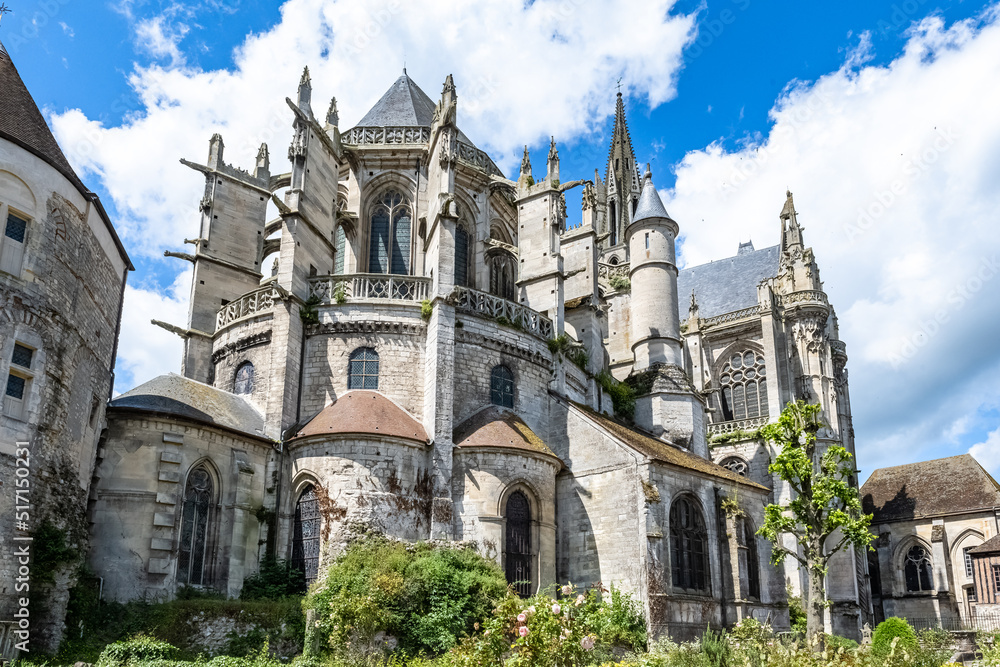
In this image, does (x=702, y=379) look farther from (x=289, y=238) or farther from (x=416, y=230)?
(x=289, y=238)

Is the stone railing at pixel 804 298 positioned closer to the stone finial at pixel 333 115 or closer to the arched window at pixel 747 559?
the arched window at pixel 747 559

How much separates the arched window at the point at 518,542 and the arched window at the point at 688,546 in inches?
168

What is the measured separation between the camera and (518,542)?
75.0 feet

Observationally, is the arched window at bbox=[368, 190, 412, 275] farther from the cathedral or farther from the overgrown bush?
the overgrown bush

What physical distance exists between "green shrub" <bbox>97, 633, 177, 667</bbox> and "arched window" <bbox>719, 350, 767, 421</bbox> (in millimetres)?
32303

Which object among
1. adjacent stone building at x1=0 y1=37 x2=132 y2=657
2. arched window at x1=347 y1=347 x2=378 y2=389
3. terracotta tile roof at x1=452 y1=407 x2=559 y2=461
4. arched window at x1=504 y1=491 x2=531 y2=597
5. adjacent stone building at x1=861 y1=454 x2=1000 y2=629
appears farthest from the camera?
adjacent stone building at x1=861 y1=454 x2=1000 y2=629

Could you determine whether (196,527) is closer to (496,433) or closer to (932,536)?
(496,433)

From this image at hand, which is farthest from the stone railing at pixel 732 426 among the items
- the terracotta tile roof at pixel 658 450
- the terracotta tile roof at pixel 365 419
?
the terracotta tile roof at pixel 365 419

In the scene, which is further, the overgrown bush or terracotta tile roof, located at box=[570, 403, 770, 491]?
terracotta tile roof, located at box=[570, 403, 770, 491]

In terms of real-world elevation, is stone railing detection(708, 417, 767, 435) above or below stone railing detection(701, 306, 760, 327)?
below

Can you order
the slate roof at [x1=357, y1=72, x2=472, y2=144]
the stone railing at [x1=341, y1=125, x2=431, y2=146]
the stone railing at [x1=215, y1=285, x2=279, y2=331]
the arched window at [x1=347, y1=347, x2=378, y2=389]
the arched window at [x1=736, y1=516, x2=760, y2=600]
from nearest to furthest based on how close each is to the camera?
the arched window at [x1=347, y1=347, x2=378, y2=389], the stone railing at [x1=215, y1=285, x2=279, y2=331], the arched window at [x1=736, y1=516, x2=760, y2=600], the stone railing at [x1=341, y1=125, x2=431, y2=146], the slate roof at [x1=357, y1=72, x2=472, y2=144]

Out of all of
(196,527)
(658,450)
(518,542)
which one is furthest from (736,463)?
(196,527)

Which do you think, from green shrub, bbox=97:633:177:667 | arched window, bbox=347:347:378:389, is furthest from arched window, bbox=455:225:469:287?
green shrub, bbox=97:633:177:667

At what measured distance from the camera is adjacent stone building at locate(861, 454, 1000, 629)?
1527 inches
